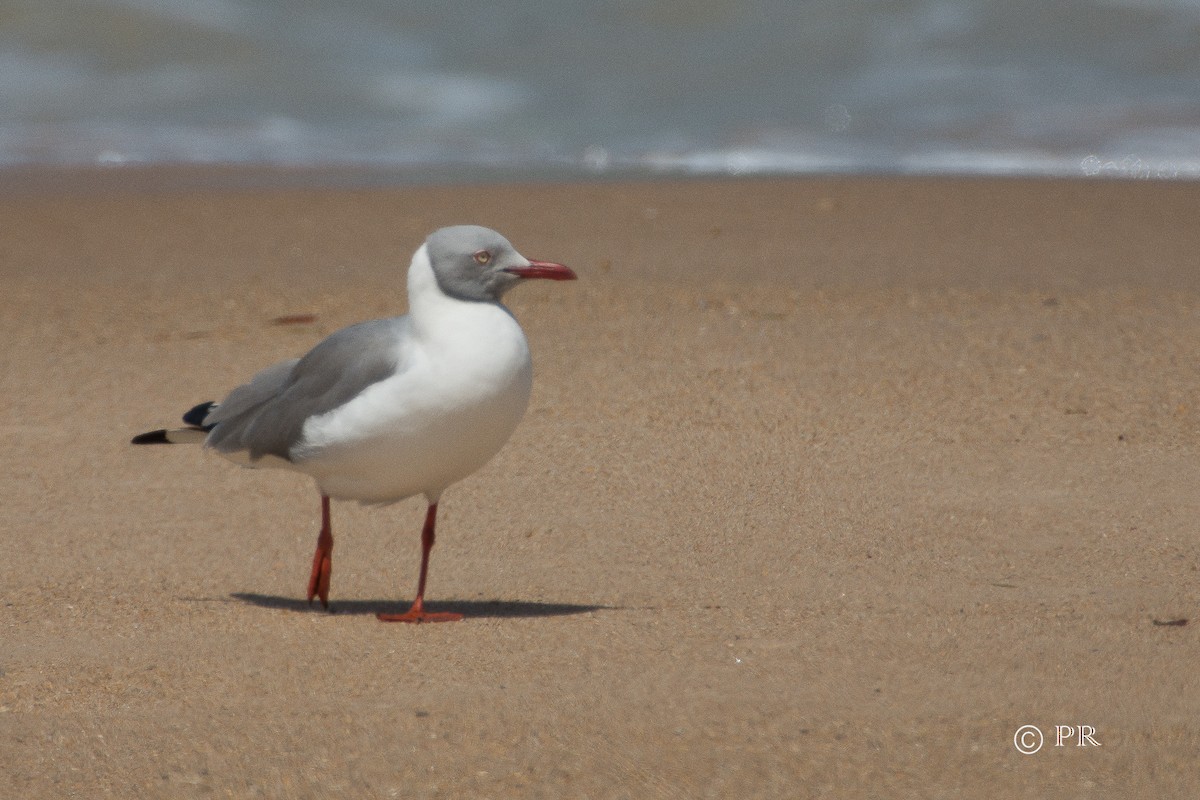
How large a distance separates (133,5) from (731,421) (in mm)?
14215

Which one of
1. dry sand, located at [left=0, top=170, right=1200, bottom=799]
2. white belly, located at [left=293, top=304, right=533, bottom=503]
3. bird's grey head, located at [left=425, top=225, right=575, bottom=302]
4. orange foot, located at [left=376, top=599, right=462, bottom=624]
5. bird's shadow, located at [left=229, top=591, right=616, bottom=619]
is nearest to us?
dry sand, located at [left=0, top=170, right=1200, bottom=799]

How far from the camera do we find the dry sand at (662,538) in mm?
3379

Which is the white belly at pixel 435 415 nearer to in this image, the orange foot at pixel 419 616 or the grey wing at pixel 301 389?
the grey wing at pixel 301 389

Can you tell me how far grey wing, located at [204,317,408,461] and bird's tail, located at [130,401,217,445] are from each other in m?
0.06

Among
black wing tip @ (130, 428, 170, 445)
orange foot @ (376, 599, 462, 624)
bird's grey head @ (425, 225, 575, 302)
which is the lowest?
orange foot @ (376, 599, 462, 624)

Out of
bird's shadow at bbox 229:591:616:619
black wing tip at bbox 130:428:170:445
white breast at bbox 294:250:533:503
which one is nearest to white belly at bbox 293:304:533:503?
white breast at bbox 294:250:533:503

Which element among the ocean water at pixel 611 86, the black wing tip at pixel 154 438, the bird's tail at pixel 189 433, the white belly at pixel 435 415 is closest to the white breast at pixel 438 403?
the white belly at pixel 435 415

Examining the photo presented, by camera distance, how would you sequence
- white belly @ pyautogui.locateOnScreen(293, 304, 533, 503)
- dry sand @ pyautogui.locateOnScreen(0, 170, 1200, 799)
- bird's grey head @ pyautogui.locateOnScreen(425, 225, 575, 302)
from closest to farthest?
dry sand @ pyautogui.locateOnScreen(0, 170, 1200, 799), white belly @ pyautogui.locateOnScreen(293, 304, 533, 503), bird's grey head @ pyautogui.locateOnScreen(425, 225, 575, 302)

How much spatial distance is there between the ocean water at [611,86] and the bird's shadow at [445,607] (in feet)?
27.4

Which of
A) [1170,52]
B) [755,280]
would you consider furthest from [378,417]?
[1170,52]

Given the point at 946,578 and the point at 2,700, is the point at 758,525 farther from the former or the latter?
the point at 2,700

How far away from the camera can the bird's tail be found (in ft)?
15.8

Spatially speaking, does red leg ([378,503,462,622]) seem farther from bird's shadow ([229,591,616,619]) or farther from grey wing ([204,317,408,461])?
grey wing ([204,317,408,461])

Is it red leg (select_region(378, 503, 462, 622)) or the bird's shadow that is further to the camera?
the bird's shadow
